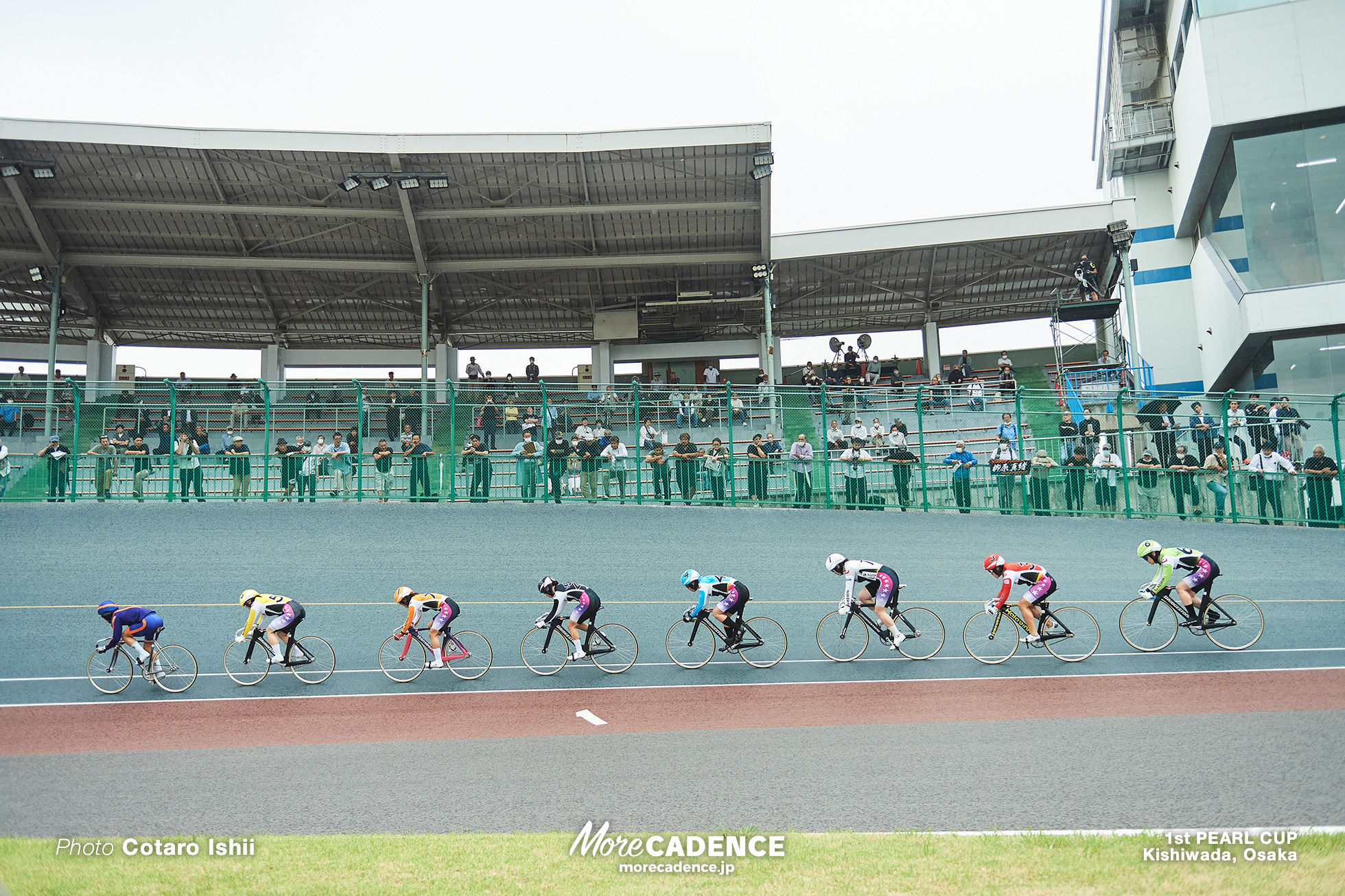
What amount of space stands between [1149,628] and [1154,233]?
1974 centimetres

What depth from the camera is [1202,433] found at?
16.5m

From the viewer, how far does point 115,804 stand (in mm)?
7781

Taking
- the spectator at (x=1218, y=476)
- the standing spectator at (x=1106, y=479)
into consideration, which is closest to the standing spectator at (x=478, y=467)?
the standing spectator at (x=1106, y=479)

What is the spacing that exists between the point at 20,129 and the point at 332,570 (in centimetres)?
1419

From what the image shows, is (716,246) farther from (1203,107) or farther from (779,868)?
(779,868)

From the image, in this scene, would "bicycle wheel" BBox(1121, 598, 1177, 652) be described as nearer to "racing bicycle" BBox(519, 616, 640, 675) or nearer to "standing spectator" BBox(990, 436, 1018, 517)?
"standing spectator" BBox(990, 436, 1018, 517)

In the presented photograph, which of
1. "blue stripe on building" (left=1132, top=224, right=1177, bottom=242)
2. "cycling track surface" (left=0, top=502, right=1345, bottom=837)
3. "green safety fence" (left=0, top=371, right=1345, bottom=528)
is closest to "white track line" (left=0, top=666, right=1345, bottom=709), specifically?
"cycling track surface" (left=0, top=502, right=1345, bottom=837)

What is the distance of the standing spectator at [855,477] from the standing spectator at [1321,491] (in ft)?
25.1

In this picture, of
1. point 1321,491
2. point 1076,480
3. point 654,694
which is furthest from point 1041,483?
point 654,694

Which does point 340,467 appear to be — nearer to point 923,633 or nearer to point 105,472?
point 105,472

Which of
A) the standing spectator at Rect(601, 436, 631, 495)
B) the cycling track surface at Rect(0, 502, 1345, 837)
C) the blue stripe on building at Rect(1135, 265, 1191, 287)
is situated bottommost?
the cycling track surface at Rect(0, 502, 1345, 837)

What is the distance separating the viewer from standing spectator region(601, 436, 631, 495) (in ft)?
54.6

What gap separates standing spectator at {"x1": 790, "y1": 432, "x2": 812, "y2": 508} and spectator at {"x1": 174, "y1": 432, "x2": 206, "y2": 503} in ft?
34.5

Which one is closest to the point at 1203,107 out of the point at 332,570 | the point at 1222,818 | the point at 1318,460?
the point at 1318,460
